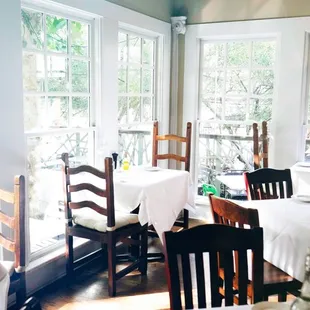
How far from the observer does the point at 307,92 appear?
4105 mm

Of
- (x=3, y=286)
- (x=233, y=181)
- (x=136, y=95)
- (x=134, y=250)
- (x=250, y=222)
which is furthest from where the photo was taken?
(x=233, y=181)

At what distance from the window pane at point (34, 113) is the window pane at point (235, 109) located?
210 centimetres

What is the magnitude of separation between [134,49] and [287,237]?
2.59m

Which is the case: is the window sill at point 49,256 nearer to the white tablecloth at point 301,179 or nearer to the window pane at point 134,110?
the window pane at point 134,110

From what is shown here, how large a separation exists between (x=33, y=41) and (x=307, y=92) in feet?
8.52

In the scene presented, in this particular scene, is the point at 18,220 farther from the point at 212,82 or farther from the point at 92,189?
the point at 212,82

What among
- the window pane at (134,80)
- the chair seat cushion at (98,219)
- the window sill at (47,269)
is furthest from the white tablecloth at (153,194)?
the window pane at (134,80)

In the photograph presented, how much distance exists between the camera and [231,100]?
Result: 4.45m

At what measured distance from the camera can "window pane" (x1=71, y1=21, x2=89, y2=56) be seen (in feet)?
11.0

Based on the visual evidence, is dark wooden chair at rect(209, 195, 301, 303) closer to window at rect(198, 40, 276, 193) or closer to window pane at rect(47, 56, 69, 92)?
window pane at rect(47, 56, 69, 92)

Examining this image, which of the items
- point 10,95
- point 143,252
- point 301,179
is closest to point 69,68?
point 10,95

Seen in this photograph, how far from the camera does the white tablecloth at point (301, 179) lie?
145 inches

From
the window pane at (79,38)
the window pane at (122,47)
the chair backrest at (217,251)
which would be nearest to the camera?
the chair backrest at (217,251)

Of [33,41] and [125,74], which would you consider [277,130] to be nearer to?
[125,74]
